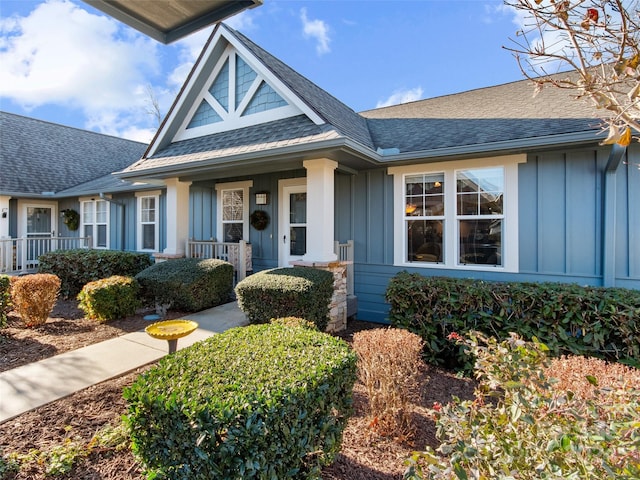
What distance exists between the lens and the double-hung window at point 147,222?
35.5 feet

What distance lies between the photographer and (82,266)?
858 cm

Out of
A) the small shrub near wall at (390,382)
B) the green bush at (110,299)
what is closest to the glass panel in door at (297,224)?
the green bush at (110,299)

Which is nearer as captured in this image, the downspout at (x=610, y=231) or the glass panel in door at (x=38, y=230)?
the downspout at (x=610, y=231)

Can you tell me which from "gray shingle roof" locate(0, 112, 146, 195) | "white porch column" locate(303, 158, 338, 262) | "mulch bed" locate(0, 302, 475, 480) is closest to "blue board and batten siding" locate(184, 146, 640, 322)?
"white porch column" locate(303, 158, 338, 262)

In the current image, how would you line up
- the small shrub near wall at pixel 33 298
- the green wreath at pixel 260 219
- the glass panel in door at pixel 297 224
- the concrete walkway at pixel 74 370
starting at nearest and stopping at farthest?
the concrete walkway at pixel 74 370, the small shrub near wall at pixel 33 298, the glass panel in door at pixel 297 224, the green wreath at pixel 260 219

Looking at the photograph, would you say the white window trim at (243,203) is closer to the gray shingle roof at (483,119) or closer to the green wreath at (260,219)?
the green wreath at (260,219)

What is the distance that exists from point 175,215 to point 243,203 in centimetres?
175

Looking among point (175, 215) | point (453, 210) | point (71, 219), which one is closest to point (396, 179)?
point (453, 210)

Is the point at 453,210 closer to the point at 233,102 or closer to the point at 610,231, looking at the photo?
the point at 610,231

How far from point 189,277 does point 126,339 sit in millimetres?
1699

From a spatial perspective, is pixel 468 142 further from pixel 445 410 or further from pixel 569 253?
pixel 445 410

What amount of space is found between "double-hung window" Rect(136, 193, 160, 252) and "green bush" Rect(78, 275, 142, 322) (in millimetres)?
4721

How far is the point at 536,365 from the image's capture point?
6.21 feet

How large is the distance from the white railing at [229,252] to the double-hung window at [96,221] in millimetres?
5433
